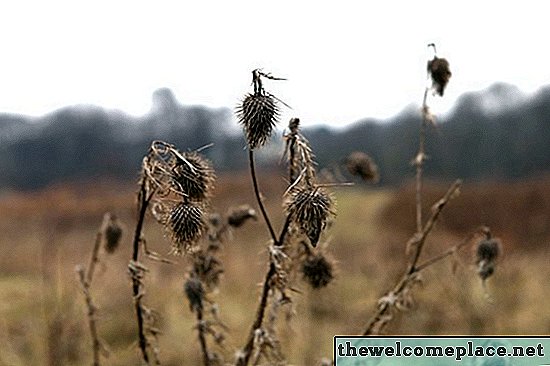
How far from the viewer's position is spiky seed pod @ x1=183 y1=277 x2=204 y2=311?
1591 millimetres

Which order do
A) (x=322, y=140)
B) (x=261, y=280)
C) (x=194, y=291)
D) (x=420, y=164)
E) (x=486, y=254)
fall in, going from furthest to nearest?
(x=322, y=140), (x=261, y=280), (x=420, y=164), (x=486, y=254), (x=194, y=291)

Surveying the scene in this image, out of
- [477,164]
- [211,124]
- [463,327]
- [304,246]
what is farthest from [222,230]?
[211,124]

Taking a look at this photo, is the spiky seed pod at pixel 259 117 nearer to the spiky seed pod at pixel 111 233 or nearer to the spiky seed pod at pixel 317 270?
the spiky seed pod at pixel 317 270

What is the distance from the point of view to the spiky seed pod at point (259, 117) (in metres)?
1.17

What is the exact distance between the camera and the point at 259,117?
1165mm

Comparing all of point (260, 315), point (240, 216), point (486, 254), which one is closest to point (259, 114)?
point (260, 315)

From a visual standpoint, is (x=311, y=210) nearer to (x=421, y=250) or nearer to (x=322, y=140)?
(x=421, y=250)

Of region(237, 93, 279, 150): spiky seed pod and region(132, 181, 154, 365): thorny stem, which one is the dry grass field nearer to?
region(132, 181, 154, 365): thorny stem

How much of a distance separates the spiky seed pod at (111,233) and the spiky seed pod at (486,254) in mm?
864

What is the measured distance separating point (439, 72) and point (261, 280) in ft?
2.87

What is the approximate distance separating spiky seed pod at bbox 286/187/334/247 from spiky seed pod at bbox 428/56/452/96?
0.82m

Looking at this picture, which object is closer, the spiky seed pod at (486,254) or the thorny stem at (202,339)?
the thorny stem at (202,339)

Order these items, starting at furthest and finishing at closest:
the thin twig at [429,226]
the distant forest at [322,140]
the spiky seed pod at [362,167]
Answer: the distant forest at [322,140] < the spiky seed pod at [362,167] < the thin twig at [429,226]

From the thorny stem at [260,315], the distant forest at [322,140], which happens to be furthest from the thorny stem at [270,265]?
the distant forest at [322,140]
